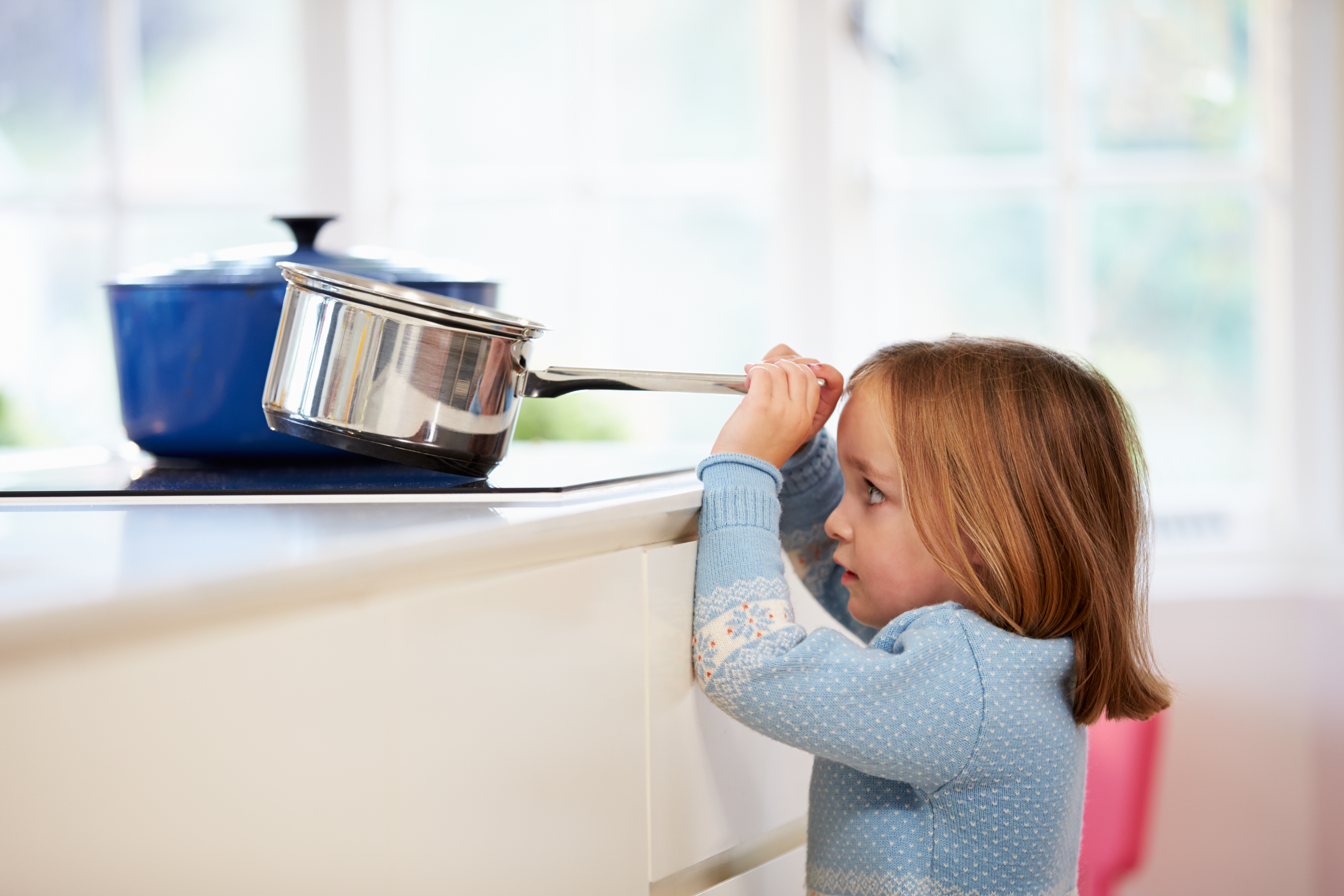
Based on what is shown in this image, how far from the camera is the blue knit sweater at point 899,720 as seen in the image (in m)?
0.63

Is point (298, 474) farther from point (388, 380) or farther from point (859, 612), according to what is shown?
point (859, 612)

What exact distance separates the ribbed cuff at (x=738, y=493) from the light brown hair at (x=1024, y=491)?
0.36 feet

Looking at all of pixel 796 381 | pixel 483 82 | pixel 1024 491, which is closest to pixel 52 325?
pixel 483 82

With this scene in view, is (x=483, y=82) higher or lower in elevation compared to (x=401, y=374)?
higher

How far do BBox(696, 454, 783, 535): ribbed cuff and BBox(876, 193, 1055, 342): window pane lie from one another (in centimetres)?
125

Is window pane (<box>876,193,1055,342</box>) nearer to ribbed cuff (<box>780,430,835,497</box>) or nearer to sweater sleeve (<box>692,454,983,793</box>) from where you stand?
ribbed cuff (<box>780,430,835,497</box>)

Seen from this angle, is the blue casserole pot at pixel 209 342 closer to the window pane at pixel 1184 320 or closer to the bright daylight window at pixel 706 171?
the bright daylight window at pixel 706 171

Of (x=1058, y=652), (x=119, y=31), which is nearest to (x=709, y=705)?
(x=1058, y=652)

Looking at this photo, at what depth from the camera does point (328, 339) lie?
649mm

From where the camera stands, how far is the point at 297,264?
2.38 feet

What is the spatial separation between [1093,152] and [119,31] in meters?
1.59

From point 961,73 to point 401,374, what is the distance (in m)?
1.44

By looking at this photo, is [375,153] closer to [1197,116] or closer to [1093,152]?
[1093,152]

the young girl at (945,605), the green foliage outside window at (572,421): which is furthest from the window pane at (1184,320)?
the young girl at (945,605)
